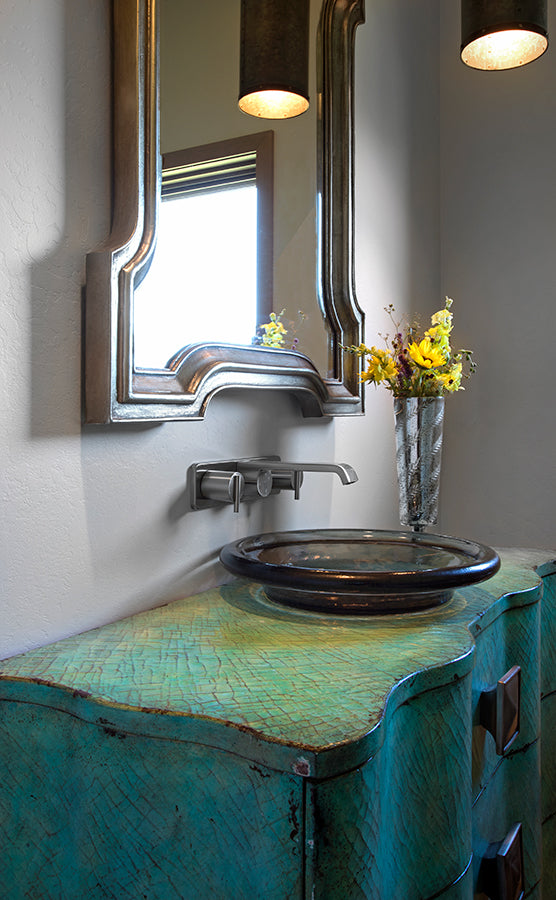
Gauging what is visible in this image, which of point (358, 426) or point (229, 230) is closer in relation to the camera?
point (229, 230)

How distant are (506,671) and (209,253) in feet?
2.53

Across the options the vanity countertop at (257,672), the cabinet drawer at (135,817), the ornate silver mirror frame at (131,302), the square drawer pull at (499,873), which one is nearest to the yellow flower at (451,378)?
the ornate silver mirror frame at (131,302)

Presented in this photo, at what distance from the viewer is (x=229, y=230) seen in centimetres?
116

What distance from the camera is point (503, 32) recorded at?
137 centimetres

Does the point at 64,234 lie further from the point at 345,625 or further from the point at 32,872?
the point at 32,872

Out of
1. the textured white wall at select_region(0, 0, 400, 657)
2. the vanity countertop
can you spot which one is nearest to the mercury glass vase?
the vanity countertop

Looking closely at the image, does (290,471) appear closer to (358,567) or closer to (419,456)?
(358,567)

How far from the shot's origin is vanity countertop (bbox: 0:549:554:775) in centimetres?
63

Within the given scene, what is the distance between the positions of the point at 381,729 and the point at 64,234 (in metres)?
0.66

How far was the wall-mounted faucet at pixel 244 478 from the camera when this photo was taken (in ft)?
3.54

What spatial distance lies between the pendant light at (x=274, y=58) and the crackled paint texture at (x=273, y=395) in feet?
1.04

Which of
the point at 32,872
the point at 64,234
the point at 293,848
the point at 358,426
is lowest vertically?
the point at 32,872

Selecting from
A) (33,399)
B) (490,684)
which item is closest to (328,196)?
(33,399)

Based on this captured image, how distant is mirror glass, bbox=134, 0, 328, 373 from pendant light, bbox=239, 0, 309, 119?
20 millimetres
